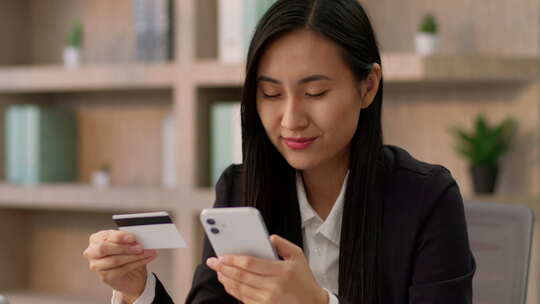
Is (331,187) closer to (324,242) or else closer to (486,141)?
(324,242)

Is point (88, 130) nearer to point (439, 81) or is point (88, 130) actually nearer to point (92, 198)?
point (92, 198)

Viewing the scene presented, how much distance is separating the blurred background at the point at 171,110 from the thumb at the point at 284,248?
1616 millimetres

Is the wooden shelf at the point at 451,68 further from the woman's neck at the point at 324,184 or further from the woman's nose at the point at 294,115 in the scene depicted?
the woman's nose at the point at 294,115

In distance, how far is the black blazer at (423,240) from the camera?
1.29 meters

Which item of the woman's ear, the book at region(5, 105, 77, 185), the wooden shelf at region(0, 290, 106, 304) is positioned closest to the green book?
the book at region(5, 105, 77, 185)

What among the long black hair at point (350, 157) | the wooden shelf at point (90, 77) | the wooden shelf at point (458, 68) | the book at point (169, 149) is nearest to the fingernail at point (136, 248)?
the long black hair at point (350, 157)

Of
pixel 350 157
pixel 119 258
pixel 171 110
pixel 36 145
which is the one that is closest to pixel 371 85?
pixel 350 157

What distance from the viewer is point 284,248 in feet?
3.60

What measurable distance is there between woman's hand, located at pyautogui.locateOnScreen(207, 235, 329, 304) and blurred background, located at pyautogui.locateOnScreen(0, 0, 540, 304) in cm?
162

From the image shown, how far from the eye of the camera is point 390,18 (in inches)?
115

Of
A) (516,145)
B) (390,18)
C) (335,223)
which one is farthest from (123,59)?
(335,223)

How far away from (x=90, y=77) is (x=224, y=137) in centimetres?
61

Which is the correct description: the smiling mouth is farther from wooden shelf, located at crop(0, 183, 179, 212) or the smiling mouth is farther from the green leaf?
wooden shelf, located at crop(0, 183, 179, 212)

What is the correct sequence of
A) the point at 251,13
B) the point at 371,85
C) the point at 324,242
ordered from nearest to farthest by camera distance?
the point at 371,85
the point at 324,242
the point at 251,13
